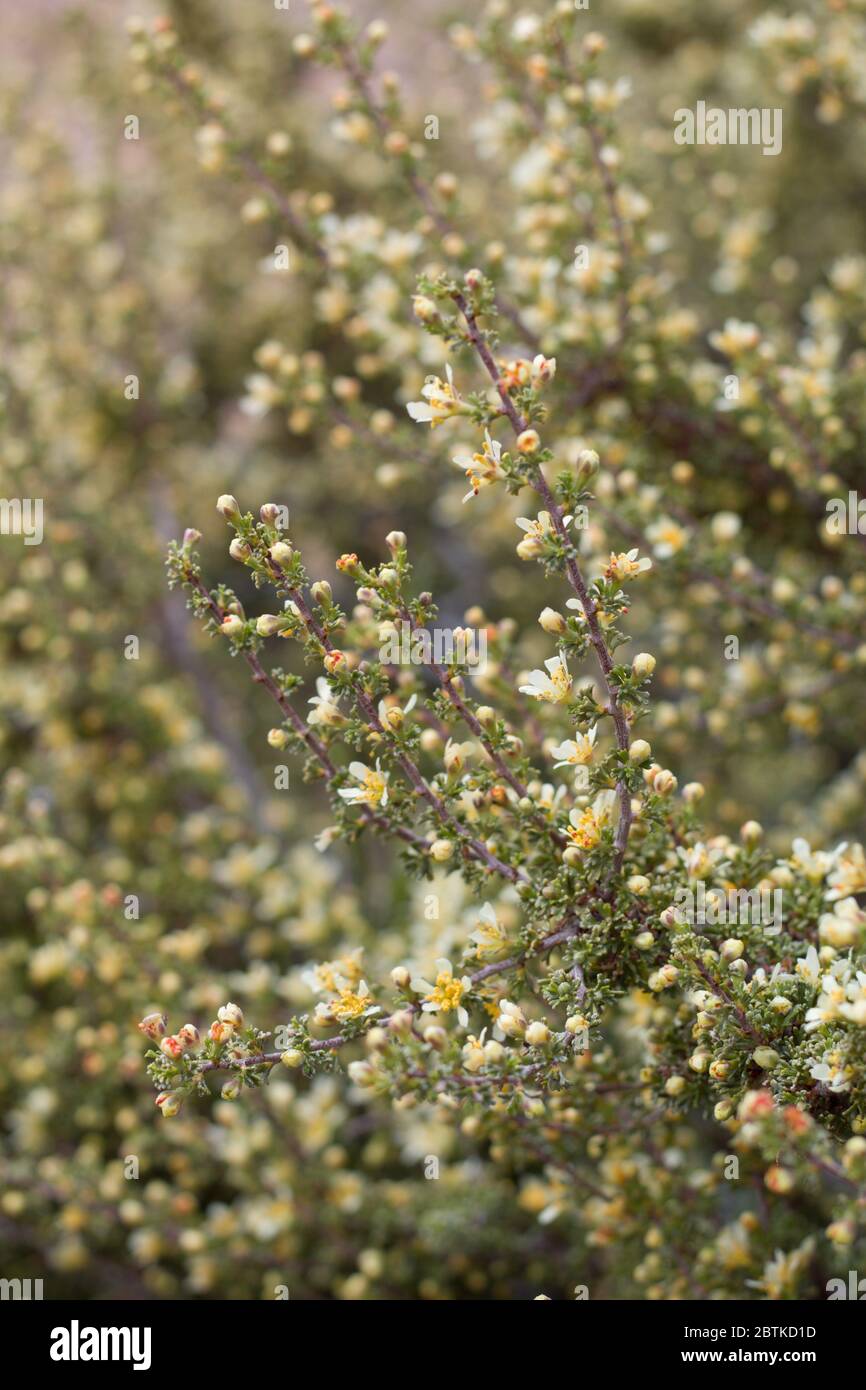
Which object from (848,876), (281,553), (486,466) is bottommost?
(848,876)

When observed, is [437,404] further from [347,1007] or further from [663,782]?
[347,1007]

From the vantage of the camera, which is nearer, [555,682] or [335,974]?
[555,682]

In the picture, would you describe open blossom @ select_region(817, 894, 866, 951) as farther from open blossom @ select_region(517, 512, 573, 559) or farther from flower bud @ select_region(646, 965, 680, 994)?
open blossom @ select_region(517, 512, 573, 559)

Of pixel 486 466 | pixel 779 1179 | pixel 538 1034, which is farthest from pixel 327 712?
pixel 779 1179

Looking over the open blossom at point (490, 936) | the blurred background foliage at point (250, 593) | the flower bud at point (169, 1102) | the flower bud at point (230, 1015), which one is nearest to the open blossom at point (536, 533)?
the open blossom at point (490, 936)

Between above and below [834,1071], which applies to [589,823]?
above

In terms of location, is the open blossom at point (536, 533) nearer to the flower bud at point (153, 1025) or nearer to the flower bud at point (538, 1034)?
the flower bud at point (538, 1034)

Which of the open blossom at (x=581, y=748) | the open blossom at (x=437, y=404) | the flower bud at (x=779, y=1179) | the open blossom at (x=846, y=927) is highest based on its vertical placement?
the open blossom at (x=437, y=404)

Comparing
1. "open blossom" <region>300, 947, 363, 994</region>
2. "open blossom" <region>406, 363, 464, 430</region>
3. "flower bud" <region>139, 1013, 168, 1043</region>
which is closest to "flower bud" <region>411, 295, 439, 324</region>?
"open blossom" <region>406, 363, 464, 430</region>
